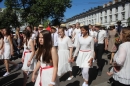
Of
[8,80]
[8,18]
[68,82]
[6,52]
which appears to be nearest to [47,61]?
[68,82]

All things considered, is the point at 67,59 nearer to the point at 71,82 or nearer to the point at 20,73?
the point at 71,82

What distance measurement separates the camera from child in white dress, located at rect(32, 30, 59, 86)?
3.25 meters

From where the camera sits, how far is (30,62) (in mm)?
5215

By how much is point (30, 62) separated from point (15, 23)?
4658 cm

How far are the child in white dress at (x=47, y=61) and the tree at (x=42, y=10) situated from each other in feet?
123

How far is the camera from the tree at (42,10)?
40.3 m

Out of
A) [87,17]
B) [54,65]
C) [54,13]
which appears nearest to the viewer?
[54,65]

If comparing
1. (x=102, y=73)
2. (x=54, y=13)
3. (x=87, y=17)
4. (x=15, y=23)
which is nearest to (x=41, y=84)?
(x=102, y=73)

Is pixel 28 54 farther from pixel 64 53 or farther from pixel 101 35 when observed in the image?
pixel 101 35

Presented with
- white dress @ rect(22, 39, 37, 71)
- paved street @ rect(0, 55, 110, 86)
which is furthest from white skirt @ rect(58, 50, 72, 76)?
white dress @ rect(22, 39, 37, 71)

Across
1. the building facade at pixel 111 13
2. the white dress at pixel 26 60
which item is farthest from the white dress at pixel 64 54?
the building facade at pixel 111 13

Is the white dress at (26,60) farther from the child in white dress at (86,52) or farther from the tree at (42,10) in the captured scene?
the tree at (42,10)

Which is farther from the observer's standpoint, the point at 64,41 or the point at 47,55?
the point at 64,41

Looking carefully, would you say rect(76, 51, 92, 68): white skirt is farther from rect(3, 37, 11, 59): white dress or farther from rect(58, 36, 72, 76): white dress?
rect(3, 37, 11, 59): white dress
